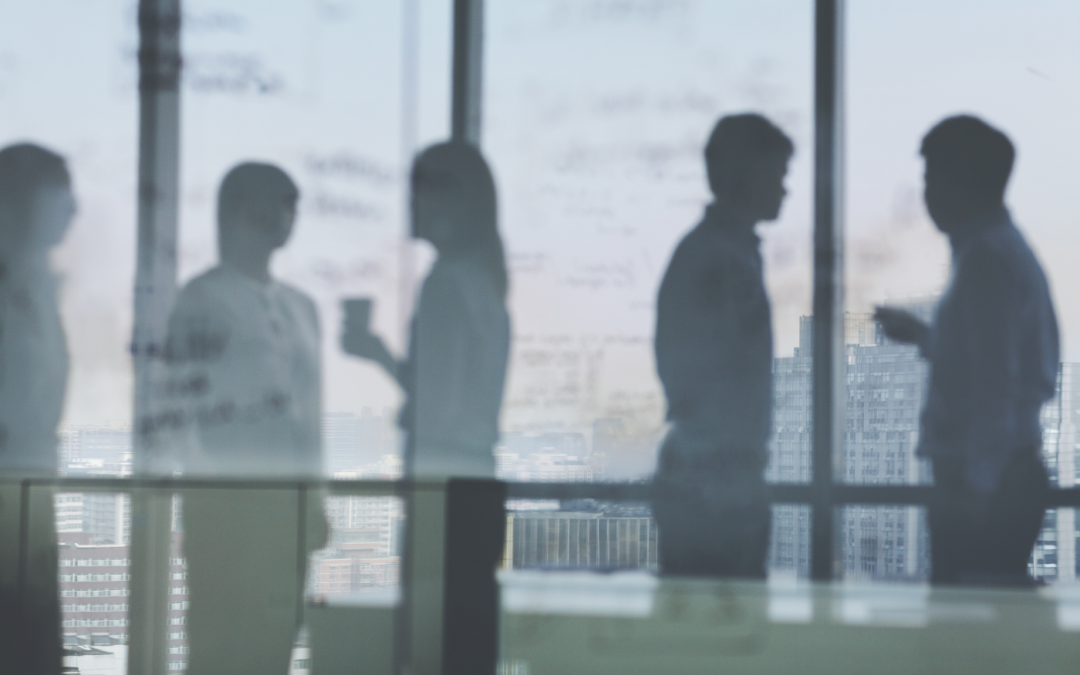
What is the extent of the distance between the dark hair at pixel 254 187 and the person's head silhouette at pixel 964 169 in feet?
5.01

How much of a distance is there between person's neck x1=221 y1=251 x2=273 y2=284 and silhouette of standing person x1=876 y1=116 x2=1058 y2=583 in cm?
148

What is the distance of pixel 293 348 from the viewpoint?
2246 mm

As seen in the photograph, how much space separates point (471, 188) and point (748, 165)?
67 cm

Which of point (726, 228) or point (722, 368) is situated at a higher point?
point (726, 228)

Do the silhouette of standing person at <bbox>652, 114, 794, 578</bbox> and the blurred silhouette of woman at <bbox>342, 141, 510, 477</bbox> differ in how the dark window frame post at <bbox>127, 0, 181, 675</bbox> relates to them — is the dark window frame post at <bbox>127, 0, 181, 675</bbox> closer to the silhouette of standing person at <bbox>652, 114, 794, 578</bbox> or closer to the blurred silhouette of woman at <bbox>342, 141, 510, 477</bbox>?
the blurred silhouette of woman at <bbox>342, 141, 510, 477</bbox>

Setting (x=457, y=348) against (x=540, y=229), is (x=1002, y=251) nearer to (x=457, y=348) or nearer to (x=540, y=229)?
(x=540, y=229)

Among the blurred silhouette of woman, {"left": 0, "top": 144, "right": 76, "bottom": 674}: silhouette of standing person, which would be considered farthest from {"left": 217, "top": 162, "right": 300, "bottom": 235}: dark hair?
{"left": 0, "top": 144, "right": 76, "bottom": 674}: silhouette of standing person

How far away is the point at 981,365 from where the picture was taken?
208cm

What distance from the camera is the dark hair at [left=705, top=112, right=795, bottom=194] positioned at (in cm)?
214

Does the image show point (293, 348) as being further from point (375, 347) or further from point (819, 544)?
point (819, 544)

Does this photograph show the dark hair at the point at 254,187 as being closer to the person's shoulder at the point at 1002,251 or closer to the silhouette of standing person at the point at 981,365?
the silhouette of standing person at the point at 981,365

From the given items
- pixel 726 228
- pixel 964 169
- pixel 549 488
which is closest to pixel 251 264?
pixel 549 488

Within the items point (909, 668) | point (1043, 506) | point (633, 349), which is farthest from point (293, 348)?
point (1043, 506)

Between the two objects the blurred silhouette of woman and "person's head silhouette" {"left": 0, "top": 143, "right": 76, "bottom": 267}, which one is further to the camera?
"person's head silhouette" {"left": 0, "top": 143, "right": 76, "bottom": 267}
